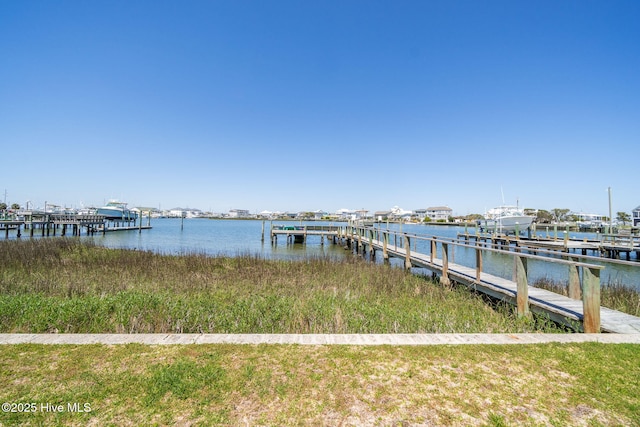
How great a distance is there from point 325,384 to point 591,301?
190 inches

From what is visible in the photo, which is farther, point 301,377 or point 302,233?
point 302,233

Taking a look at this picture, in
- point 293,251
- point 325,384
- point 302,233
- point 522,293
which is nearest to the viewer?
point 325,384

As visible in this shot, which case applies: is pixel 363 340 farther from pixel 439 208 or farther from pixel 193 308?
pixel 439 208

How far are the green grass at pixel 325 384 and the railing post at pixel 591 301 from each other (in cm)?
107

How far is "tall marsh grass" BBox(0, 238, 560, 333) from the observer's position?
5.50m

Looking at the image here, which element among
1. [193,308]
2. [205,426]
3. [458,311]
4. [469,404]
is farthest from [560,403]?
[193,308]

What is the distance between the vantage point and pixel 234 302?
7.21m

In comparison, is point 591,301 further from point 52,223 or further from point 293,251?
point 52,223

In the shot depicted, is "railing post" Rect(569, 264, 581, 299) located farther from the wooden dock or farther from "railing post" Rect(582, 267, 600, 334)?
"railing post" Rect(582, 267, 600, 334)

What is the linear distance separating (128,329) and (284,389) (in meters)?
3.86

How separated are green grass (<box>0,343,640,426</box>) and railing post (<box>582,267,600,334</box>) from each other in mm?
1068

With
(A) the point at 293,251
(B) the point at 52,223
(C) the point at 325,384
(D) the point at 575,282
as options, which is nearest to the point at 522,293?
(D) the point at 575,282

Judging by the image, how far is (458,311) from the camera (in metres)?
6.96

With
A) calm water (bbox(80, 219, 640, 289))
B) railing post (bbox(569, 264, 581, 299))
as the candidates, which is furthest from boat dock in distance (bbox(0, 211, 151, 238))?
railing post (bbox(569, 264, 581, 299))
